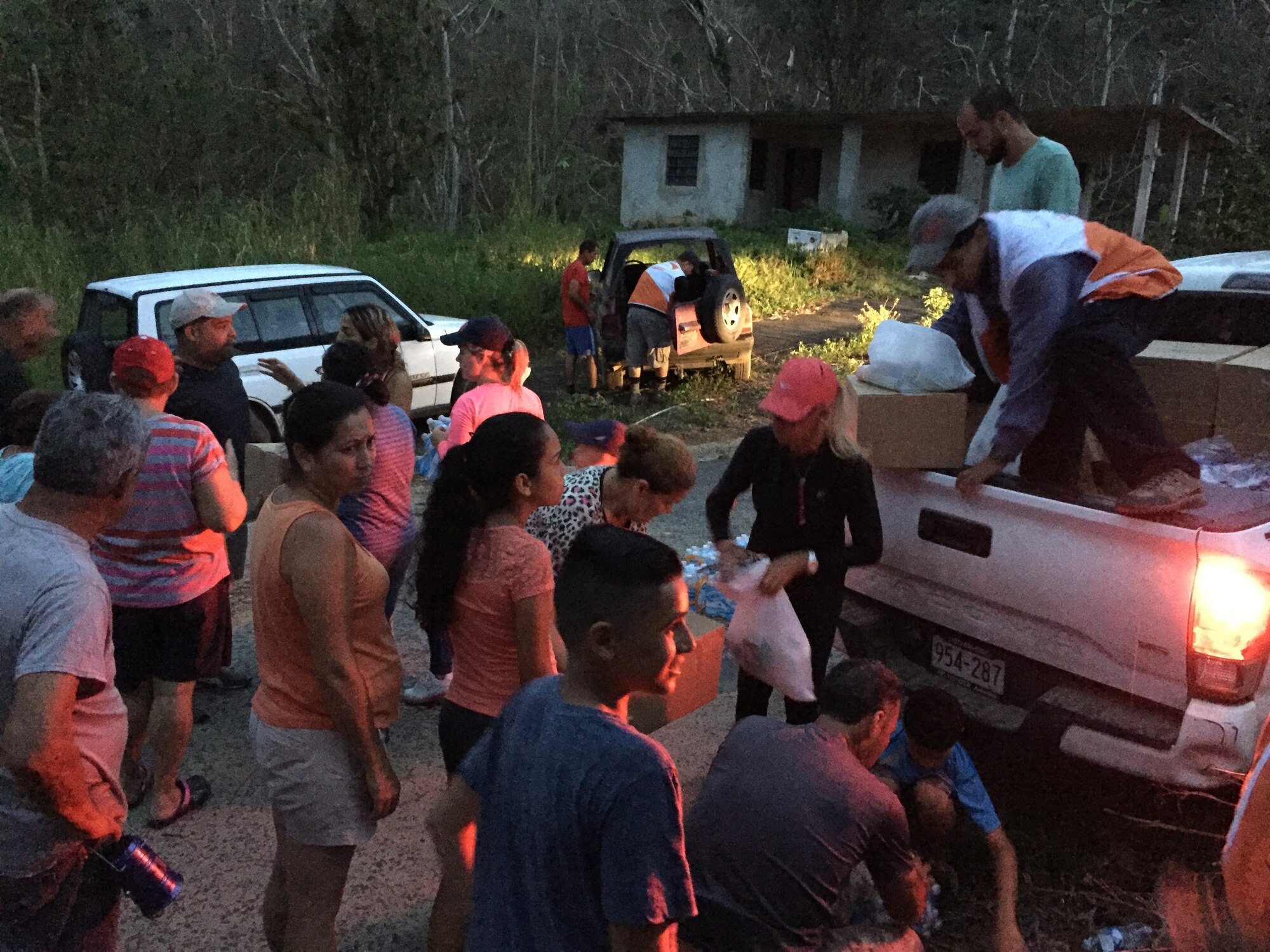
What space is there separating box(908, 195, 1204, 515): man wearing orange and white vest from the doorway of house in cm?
2582

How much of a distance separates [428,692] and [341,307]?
16.0 ft

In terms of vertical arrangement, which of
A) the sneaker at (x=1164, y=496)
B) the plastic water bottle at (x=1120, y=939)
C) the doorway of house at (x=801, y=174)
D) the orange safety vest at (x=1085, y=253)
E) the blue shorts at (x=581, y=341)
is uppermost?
the doorway of house at (x=801, y=174)

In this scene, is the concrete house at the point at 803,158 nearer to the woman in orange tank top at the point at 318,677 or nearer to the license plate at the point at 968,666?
the license plate at the point at 968,666

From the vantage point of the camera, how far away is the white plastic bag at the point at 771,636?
11.2 feet

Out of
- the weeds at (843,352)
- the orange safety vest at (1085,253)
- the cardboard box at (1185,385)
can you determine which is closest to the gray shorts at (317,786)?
the orange safety vest at (1085,253)

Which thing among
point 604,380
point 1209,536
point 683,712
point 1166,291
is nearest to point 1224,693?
point 1209,536

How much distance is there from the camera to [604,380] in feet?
39.8

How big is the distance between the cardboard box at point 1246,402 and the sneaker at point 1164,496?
1.12 meters

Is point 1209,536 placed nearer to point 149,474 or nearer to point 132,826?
point 149,474

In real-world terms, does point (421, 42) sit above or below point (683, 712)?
above

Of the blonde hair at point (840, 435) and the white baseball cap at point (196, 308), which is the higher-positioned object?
the white baseball cap at point (196, 308)

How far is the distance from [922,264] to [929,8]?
36984 millimetres

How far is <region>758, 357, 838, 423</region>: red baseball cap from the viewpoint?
3275 mm

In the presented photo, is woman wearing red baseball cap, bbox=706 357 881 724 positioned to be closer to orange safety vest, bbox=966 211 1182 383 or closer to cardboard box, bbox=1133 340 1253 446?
orange safety vest, bbox=966 211 1182 383
